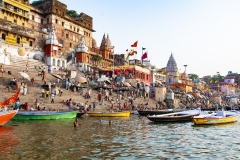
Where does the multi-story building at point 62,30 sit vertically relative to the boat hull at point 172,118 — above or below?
above

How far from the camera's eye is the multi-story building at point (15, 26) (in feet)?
115

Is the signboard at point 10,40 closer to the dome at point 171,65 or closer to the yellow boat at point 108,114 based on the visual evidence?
the yellow boat at point 108,114

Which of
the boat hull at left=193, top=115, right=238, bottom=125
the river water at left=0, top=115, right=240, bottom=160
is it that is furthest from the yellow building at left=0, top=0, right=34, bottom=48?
the boat hull at left=193, top=115, right=238, bottom=125

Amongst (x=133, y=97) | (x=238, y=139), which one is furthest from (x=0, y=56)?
(x=238, y=139)

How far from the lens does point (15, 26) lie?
125 feet

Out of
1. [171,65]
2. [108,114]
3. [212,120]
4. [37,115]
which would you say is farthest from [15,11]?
[171,65]

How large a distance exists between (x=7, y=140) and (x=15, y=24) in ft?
102

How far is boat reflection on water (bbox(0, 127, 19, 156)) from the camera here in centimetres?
999

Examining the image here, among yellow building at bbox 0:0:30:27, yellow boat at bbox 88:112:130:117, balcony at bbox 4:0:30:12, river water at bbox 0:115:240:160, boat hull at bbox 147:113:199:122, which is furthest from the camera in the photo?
balcony at bbox 4:0:30:12

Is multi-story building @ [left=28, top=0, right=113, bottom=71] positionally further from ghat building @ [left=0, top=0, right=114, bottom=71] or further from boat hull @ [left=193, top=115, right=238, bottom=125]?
boat hull @ [left=193, top=115, right=238, bottom=125]

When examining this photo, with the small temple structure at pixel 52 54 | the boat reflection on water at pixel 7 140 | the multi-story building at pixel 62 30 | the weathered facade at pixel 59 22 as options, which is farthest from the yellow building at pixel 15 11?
the boat reflection on water at pixel 7 140

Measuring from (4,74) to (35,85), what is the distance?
11.1ft

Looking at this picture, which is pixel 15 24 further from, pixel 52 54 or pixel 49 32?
pixel 49 32

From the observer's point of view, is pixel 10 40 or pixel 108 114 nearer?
pixel 108 114
